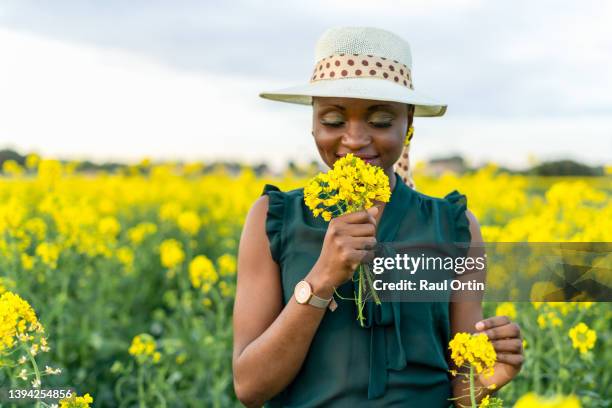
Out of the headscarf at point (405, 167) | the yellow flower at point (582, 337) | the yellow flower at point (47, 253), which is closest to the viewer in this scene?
the headscarf at point (405, 167)

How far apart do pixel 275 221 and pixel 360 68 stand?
0.47 metres

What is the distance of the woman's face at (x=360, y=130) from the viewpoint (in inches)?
72.1

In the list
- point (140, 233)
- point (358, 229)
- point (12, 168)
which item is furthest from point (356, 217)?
point (12, 168)

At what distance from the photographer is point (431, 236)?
1982mm

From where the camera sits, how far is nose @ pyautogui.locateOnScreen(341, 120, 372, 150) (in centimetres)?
181

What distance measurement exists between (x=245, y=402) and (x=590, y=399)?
5.59 feet

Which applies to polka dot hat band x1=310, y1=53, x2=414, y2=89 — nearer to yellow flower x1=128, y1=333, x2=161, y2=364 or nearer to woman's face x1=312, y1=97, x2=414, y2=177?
woman's face x1=312, y1=97, x2=414, y2=177

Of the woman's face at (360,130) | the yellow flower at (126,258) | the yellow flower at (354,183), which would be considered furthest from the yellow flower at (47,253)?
the yellow flower at (354,183)

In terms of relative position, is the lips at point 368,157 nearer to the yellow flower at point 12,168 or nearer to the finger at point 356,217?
the finger at point 356,217

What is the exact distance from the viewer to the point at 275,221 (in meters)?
1.98

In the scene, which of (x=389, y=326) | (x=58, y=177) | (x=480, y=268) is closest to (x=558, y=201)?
(x=480, y=268)

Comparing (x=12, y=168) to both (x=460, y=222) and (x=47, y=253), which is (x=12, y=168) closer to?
(x=47, y=253)

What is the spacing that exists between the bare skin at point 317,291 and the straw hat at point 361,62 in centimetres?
7

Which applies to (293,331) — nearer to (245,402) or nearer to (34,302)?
(245,402)
